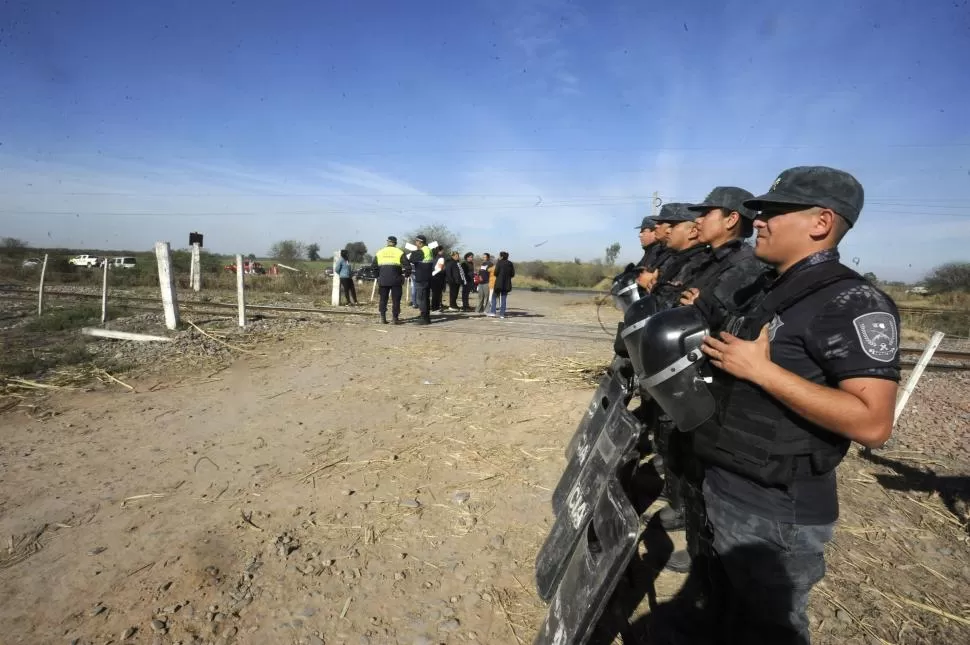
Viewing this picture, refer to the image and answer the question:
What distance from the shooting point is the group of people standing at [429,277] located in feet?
34.5

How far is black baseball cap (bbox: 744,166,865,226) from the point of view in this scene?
60.7 inches

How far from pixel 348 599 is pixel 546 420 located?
113 inches

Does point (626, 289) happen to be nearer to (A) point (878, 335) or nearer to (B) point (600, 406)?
(B) point (600, 406)

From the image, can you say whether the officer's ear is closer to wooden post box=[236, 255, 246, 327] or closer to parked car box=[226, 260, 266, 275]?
wooden post box=[236, 255, 246, 327]

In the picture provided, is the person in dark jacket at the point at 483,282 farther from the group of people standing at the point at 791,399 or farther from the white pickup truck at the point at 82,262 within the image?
the white pickup truck at the point at 82,262

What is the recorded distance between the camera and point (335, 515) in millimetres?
3277

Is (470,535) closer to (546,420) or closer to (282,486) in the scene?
(282,486)

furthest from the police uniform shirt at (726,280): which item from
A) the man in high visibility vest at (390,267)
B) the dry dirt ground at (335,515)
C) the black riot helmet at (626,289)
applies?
the man in high visibility vest at (390,267)

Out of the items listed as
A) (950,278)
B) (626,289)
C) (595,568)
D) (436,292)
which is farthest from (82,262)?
(950,278)

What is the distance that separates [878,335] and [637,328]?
745 mm

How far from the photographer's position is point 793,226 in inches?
63.9

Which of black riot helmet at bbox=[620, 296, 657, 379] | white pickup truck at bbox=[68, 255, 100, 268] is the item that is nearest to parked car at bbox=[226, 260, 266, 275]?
white pickup truck at bbox=[68, 255, 100, 268]

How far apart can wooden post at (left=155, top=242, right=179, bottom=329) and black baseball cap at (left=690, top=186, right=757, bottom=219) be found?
350 inches

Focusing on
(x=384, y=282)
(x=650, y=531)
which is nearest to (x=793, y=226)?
(x=650, y=531)
